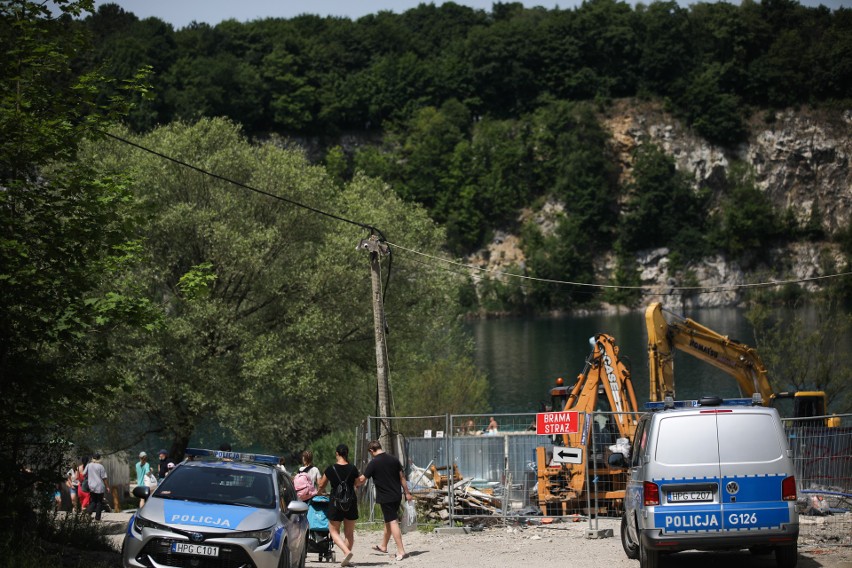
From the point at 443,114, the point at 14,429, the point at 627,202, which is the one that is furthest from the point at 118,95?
the point at 443,114

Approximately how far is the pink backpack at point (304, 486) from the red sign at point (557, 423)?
13.4ft

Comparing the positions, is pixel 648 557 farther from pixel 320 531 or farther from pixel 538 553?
pixel 320 531

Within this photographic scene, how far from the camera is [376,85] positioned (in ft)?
624

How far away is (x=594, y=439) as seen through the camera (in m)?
20.1

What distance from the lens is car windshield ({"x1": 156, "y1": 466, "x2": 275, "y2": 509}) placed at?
1296cm

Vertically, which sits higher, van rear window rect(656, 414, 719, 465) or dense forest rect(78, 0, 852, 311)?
dense forest rect(78, 0, 852, 311)

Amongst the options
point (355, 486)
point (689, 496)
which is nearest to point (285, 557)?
point (355, 486)

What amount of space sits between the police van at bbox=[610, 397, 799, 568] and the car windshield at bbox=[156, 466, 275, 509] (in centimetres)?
447

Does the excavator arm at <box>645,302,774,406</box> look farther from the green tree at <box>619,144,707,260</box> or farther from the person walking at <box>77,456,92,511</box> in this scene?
the green tree at <box>619,144,707,260</box>

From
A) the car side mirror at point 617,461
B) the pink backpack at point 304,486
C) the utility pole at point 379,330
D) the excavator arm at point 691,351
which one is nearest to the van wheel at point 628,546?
the car side mirror at point 617,461

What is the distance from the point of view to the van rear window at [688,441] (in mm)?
12773

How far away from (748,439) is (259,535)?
5.60 meters

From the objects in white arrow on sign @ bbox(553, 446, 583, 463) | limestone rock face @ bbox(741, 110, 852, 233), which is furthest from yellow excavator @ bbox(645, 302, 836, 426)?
limestone rock face @ bbox(741, 110, 852, 233)

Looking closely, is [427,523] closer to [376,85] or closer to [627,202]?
[627,202]
